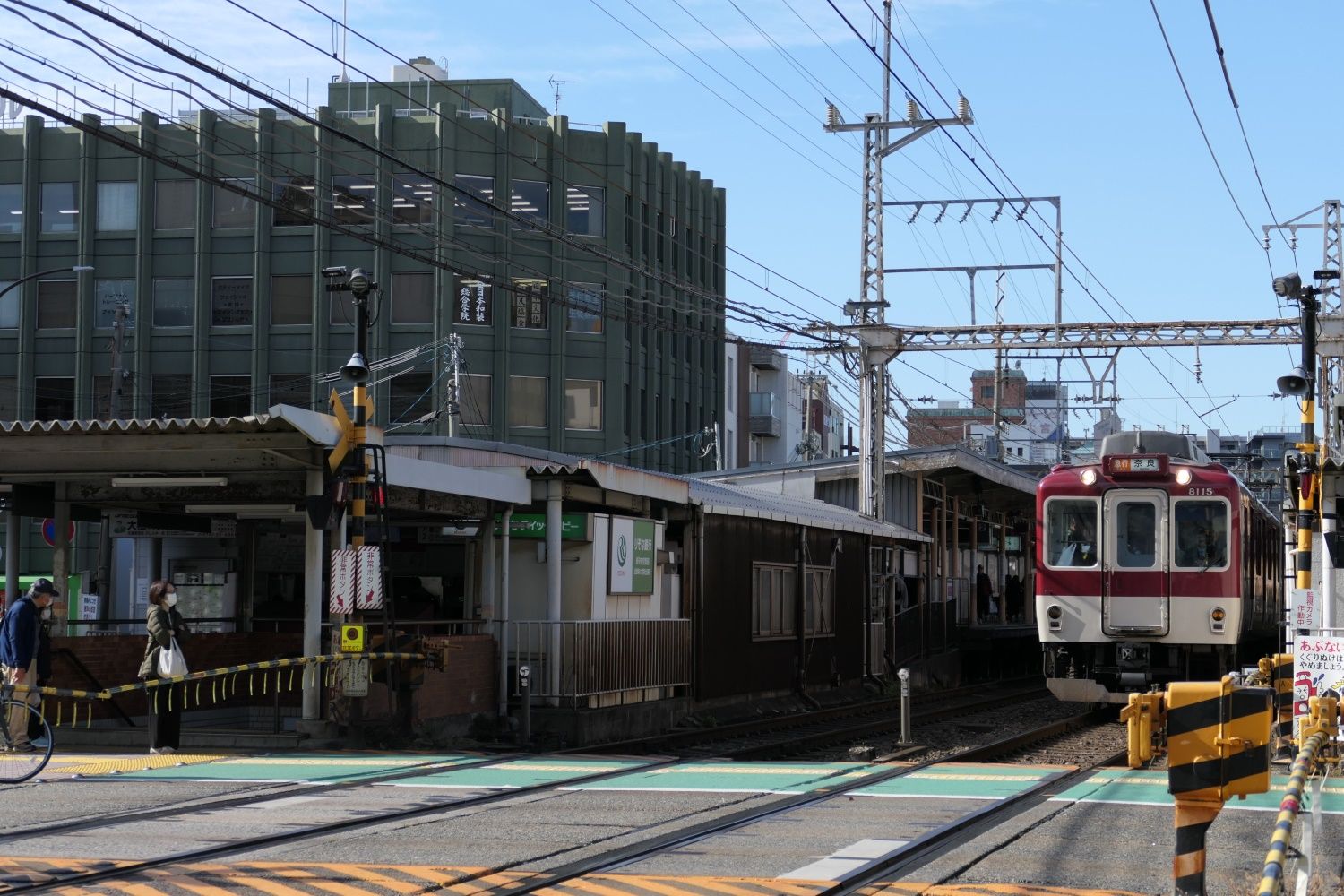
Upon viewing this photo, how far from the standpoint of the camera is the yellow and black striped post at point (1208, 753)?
7.37 m

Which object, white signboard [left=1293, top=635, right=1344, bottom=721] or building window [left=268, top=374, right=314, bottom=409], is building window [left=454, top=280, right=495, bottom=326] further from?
white signboard [left=1293, top=635, right=1344, bottom=721]

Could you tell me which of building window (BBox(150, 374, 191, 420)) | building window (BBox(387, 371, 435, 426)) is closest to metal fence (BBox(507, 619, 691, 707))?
building window (BBox(387, 371, 435, 426))

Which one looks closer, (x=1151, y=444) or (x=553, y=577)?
(x=553, y=577)

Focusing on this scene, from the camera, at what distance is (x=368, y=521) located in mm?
17656

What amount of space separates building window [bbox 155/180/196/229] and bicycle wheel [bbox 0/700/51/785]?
3853cm

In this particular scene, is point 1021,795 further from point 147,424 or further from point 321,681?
point 147,424

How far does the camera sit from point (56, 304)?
5103 cm

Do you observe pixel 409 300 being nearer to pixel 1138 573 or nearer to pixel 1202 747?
pixel 1138 573

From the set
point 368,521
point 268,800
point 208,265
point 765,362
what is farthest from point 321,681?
point 765,362

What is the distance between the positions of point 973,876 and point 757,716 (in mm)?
15260

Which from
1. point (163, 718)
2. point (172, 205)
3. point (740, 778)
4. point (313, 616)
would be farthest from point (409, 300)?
point (740, 778)

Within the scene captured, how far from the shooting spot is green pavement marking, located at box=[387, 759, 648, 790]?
1295 cm

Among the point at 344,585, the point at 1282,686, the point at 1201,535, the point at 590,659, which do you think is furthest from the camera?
the point at 1201,535

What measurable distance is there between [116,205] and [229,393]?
6.30 meters
